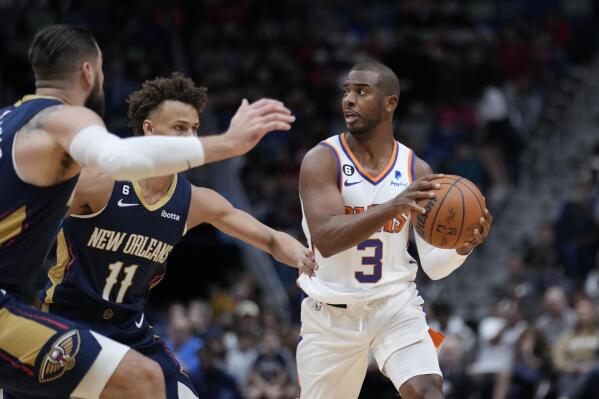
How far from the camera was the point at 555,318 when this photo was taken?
42.2 ft

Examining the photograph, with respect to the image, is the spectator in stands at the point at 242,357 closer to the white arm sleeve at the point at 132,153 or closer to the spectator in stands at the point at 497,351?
the spectator in stands at the point at 497,351

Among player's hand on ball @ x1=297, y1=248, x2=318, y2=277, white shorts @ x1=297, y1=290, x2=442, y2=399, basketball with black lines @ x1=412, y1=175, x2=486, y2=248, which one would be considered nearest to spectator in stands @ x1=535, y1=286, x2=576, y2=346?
white shorts @ x1=297, y1=290, x2=442, y2=399

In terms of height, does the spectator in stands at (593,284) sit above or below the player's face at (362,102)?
below

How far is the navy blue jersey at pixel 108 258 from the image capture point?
6.04 meters

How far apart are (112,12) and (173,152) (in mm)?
15384

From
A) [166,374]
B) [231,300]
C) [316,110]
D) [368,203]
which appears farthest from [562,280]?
[166,374]

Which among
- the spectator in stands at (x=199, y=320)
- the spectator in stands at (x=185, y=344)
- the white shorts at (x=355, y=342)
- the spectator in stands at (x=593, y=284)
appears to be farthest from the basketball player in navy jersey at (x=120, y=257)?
the spectator in stands at (x=593, y=284)

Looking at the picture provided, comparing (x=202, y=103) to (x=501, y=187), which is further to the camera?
(x=501, y=187)

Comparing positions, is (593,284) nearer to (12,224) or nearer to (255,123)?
(255,123)

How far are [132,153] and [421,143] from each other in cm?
1393

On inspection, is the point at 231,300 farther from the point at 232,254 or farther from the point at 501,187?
the point at 501,187

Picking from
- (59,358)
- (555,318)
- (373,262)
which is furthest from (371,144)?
(555,318)

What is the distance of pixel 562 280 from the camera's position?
46.8 ft

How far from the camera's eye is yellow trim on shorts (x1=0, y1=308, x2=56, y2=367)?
4.98 m
